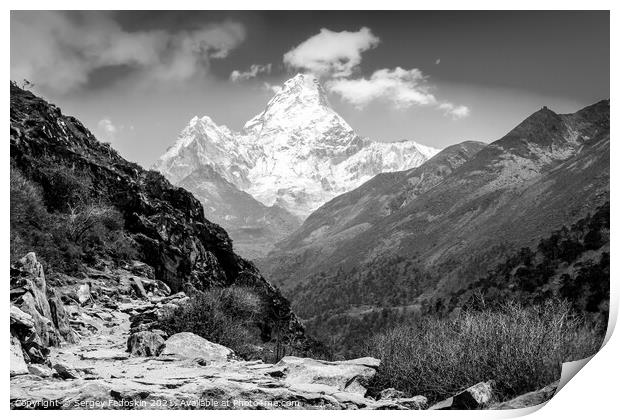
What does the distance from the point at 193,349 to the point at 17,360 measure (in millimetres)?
3445

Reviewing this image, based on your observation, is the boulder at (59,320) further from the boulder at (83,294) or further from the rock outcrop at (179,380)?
the boulder at (83,294)

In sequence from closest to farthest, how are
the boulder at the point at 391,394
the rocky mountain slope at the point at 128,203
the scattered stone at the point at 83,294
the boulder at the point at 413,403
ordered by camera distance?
the boulder at the point at 413,403
the boulder at the point at 391,394
the scattered stone at the point at 83,294
the rocky mountain slope at the point at 128,203

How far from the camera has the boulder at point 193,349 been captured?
10.9 metres

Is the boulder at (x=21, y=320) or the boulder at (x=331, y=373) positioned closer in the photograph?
the boulder at (x=331, y=373)

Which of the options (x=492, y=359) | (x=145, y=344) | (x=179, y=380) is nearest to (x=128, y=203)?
(x=145, y=344)

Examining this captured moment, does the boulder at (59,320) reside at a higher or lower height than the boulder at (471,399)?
higher

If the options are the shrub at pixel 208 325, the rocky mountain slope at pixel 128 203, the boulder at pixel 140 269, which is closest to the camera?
the shrub at pixel 208 325

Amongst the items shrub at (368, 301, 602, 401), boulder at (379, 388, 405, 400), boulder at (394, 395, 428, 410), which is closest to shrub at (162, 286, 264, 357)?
shrub at (368, 301, 602, 401)

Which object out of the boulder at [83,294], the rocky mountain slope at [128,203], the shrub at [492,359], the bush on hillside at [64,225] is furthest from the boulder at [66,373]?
the rocky mountain slope at [128,203]

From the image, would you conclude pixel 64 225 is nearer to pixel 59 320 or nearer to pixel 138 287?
pixel 138 287

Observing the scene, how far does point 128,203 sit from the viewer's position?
25781 millimetres

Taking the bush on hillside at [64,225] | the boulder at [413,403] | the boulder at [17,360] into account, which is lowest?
the boulder at [413,403]

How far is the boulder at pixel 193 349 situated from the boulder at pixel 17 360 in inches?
110

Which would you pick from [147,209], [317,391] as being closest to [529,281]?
[147,209]
